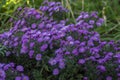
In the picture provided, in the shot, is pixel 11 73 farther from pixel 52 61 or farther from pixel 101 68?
pixel 101 68

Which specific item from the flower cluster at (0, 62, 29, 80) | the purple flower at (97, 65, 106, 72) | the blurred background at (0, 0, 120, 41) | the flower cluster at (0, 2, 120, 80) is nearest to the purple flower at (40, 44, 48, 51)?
the flower cluster at (0, 2, 120, 80)

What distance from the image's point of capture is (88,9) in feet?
13.1

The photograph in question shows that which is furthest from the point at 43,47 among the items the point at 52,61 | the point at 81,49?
the point at 81,49

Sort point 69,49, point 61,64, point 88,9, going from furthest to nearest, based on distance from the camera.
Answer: point 88,9
point 69,49
point 61,64

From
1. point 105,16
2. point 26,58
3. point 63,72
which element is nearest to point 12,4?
point 105,16

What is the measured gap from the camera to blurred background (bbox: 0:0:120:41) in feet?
12.6

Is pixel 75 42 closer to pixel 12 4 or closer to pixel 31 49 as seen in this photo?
pixel 31 49

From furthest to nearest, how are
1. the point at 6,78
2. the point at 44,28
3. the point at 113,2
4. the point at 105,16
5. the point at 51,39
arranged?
the point at 113,2, the point at 105,16, the point at 44,28, the point at 51,39, the point at 6,78

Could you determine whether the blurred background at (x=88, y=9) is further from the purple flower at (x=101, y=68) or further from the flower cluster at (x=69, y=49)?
the purple flower at (x=101, y=68)

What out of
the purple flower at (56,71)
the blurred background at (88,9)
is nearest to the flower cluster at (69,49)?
the purple flower at (56,71)

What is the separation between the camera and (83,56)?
8.56ft

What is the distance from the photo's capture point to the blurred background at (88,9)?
3.84 m

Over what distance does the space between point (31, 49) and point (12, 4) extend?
67.0 inches

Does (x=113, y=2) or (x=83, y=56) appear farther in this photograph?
(x=113, y=2)
